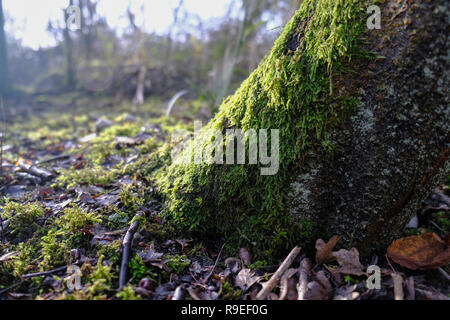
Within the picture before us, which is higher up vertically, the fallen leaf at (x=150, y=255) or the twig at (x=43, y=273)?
the fallen leaf at (x=150, y=255)

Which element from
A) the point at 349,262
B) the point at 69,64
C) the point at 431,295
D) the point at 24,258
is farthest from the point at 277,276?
the point at 69,64

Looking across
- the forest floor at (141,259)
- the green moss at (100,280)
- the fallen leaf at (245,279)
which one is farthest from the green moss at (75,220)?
the fallen leaf at (245,279)

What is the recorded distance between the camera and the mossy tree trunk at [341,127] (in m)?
1.52

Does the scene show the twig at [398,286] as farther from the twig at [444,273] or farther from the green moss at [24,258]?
the green moss at [24,258]

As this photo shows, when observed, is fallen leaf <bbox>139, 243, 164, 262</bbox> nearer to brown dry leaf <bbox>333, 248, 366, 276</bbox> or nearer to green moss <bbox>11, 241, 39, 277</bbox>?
green moss <bbox>11, 241, 39, 277</bbox>

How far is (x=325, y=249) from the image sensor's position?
5.93 ft

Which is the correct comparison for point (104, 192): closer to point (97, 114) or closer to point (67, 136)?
point (67, 136)

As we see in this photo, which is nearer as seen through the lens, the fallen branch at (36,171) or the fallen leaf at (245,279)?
the fallen leaf at (245,279)

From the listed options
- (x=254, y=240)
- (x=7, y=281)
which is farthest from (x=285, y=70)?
(x=7, y=281)

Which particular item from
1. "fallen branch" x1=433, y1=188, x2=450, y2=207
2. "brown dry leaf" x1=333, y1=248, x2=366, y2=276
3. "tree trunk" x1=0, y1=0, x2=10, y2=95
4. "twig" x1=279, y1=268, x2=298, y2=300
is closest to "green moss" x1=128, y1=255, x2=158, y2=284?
"twig" x1=279, y1=268, x2=298, y2=300

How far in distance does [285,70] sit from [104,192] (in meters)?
1.93

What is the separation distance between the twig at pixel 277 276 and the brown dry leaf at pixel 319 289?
182 mm

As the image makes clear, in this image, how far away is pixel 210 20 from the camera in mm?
10117

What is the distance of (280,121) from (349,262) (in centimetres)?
98
